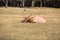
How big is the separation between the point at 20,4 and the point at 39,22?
12.1 metres

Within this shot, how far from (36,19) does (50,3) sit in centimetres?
1246

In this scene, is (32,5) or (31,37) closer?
(31,37)

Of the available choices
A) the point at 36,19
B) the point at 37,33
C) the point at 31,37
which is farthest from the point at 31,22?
the point at 31,37

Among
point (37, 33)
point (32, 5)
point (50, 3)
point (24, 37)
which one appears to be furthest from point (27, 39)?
point (50, 3)

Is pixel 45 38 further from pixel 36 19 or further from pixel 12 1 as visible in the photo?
pixel 12 1

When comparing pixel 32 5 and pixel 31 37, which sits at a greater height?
pixel 31 37

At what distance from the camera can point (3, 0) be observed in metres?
23.1

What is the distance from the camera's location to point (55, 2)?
920 inches

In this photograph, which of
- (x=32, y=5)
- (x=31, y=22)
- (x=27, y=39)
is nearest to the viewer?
(x=27, y=39)

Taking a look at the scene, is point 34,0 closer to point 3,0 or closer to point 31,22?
point 3,0

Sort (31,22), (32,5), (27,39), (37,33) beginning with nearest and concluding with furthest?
1. (27,39)
2. (37,33)
3. (31,22)
4. (32,5)

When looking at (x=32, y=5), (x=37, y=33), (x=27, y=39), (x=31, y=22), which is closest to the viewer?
(x=27, y=39)

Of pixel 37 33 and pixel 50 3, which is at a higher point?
pixel 37 33

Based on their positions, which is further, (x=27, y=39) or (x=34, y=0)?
(x=34, y=0)
